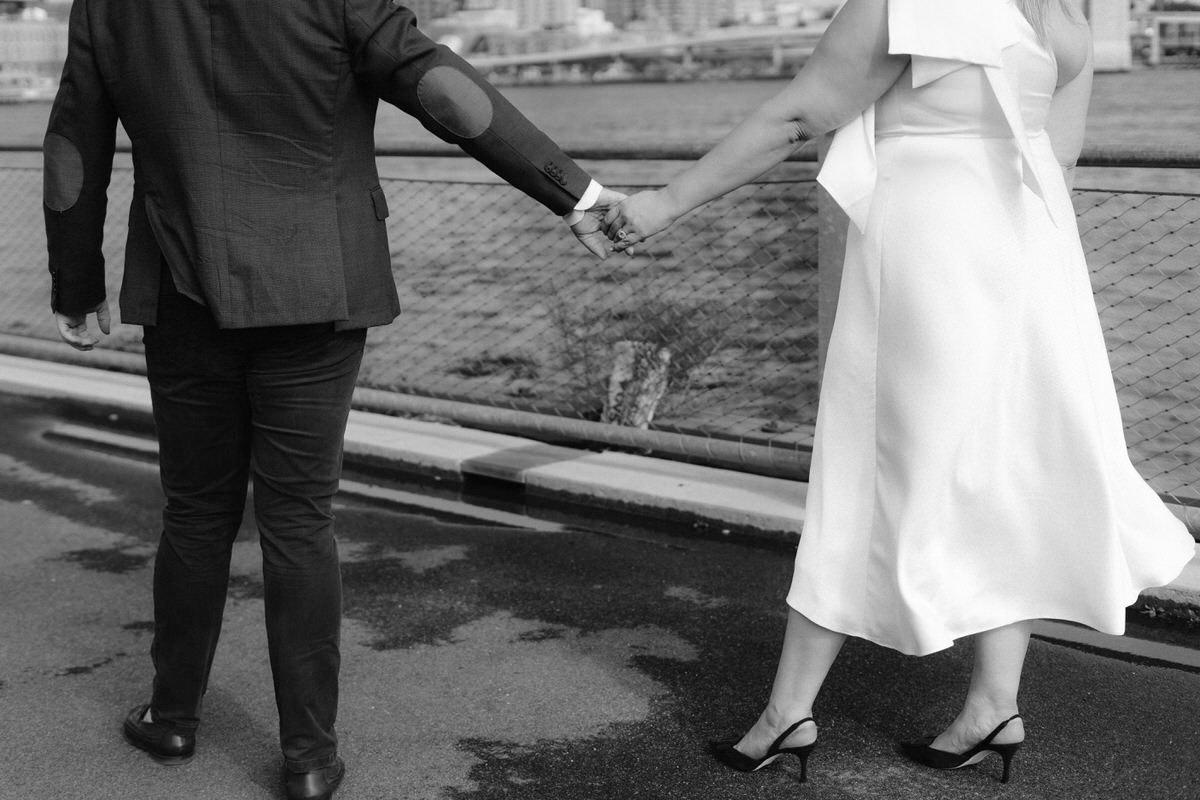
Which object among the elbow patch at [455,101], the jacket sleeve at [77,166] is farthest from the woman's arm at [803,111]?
the jacket sleeve at [77,166]

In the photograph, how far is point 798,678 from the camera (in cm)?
283

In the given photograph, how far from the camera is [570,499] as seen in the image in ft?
16.5

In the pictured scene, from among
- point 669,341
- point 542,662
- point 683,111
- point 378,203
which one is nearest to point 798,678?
point 542,662

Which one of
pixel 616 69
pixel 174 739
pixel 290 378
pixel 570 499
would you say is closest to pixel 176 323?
pixel 290 378

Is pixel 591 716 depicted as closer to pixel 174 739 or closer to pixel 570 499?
pixel 174 739

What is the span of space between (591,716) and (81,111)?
169 centimetres

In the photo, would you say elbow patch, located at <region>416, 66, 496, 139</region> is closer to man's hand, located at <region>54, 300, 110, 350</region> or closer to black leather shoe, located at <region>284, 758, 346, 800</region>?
man's hand, located at <region>54, 300, 110, 350</region>

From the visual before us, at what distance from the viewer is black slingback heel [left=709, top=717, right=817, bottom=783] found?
2.85m

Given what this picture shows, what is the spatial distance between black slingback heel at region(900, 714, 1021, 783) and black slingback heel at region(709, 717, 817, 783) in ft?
0.70

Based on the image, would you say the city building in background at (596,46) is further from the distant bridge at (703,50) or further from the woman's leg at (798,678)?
the woman's leg at (798,678)

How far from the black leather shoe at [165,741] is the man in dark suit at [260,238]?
15 cm

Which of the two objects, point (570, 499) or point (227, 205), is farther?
point (570, 499)

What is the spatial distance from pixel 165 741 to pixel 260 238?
45.7 inches

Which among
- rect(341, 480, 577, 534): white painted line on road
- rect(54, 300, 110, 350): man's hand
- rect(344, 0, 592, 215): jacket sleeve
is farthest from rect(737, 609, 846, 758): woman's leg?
rect(341, 480, 577, 534): white painted line on road
